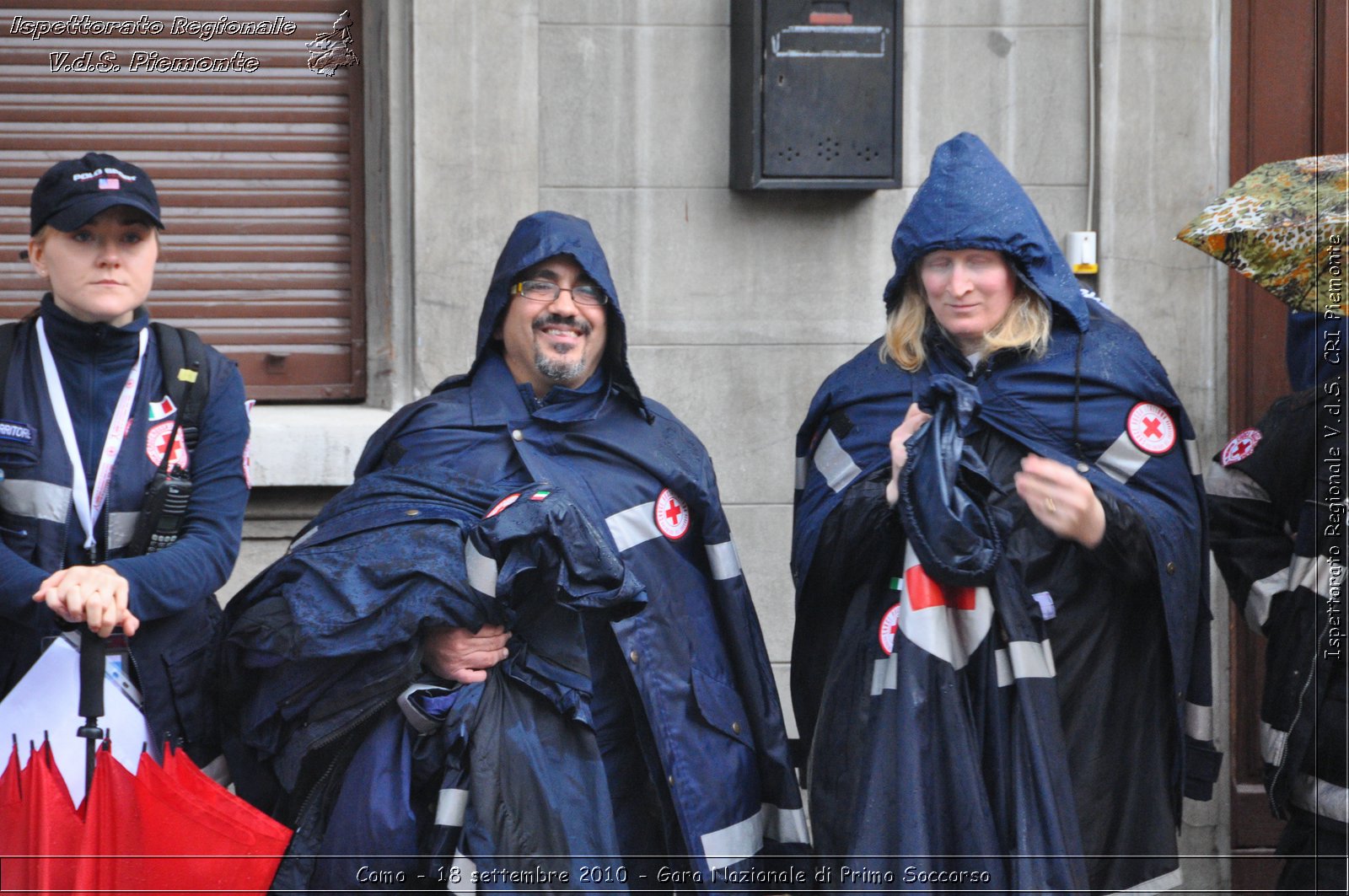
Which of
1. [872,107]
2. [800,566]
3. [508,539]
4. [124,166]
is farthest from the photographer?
[872,107]

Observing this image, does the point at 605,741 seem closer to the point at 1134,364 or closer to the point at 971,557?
the point at 971,557

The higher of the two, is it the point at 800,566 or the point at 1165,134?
the point at 1165,134

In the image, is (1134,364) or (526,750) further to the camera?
(1134,364)

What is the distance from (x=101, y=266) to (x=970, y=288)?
6.33 feet

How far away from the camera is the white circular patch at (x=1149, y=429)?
136 inches

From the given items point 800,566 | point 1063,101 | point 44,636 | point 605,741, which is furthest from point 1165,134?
point 44,636

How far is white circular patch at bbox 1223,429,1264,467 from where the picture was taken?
3852 millimetres

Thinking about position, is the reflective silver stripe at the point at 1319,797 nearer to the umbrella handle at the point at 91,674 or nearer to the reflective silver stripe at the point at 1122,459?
the reflective silver stripe at the point at 1122,459

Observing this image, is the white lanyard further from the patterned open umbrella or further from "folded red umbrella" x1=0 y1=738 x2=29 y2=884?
the patterned open umbrella

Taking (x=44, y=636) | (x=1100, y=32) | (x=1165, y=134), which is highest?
(x=1100, y=32)

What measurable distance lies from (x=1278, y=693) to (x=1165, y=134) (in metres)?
2.35

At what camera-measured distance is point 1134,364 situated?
11.5 ft

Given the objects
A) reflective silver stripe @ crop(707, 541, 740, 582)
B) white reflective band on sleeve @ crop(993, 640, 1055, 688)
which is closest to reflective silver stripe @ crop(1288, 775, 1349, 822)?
white reflective band on sleeve @ crop(993, 640, 1055, 688)

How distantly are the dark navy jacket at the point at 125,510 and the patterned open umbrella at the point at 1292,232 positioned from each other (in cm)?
238
